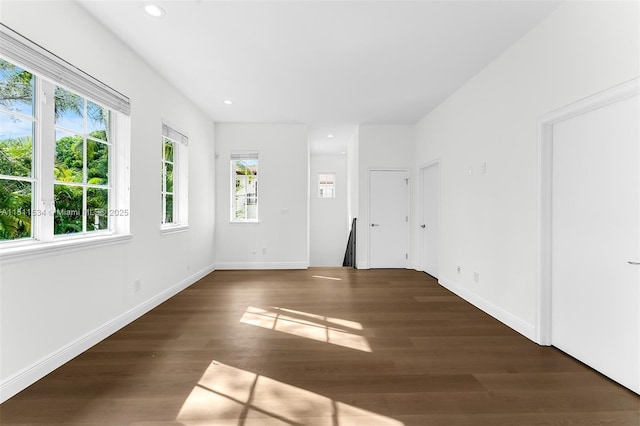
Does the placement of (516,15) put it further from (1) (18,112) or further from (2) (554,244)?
(1) (18,112)

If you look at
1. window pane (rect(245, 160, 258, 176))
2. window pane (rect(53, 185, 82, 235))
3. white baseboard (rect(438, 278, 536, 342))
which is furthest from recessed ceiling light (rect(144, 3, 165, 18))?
white baseboard (rect(438, 278, 536, 342))

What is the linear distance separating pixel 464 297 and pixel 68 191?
4510 mm

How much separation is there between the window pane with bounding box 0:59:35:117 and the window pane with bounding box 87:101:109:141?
0.58 metres

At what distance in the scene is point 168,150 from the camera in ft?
14.5

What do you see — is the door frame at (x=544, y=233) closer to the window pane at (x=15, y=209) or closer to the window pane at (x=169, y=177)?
the window pane at (x=15, y=209)

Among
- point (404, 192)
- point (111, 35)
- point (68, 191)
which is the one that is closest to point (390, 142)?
point (404, 192)

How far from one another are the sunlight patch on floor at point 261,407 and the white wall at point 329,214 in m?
7.37

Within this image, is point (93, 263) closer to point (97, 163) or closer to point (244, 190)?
point (97, 163)

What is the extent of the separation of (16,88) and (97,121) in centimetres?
80

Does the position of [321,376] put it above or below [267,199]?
below

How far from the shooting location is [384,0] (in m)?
2.44

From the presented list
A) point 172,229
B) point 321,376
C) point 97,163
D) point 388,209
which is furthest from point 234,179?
point 321,376

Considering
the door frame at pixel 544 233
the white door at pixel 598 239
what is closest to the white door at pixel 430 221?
the door frame at pixel 544 233

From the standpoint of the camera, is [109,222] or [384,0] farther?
[109,222]
